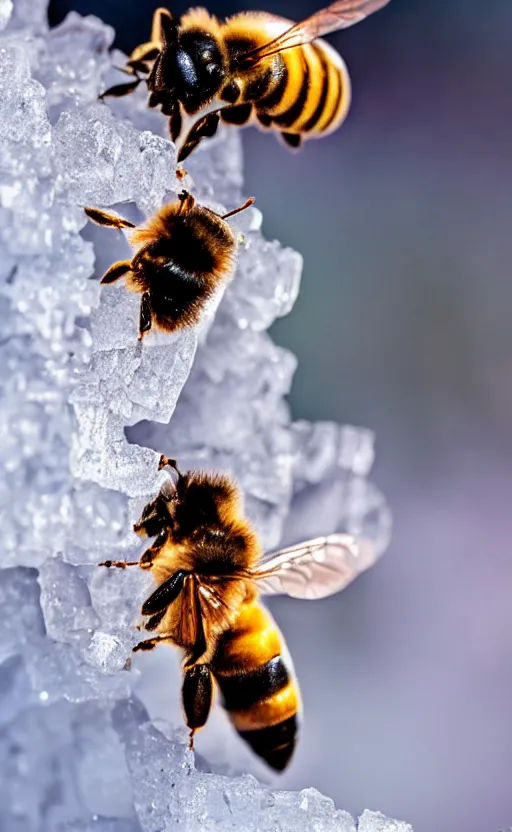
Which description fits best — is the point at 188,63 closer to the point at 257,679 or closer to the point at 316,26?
the point at 316,26

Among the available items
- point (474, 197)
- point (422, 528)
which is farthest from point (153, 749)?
point (474, 197)

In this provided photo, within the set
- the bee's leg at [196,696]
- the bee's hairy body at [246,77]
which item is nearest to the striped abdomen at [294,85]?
the bee's hairy body at [246,77]

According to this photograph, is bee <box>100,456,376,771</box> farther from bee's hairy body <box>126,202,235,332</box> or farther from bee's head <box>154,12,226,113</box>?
bee's head <box>154,12,226,113</box>

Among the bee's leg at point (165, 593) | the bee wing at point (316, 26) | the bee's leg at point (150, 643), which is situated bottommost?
the bee's leg at point (150, 643)

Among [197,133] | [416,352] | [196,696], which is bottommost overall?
[196,696]

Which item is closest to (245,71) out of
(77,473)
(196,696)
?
(77,473)

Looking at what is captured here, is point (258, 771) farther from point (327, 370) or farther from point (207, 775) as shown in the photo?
point (327, 370)

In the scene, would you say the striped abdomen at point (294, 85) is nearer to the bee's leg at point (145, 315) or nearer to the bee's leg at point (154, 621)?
the bee's leg at point (145, 315)

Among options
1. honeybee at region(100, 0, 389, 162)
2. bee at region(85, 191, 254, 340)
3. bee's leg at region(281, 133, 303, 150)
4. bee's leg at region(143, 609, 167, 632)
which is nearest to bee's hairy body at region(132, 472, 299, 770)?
bee's leg at region(143, 609, 167, 632)
